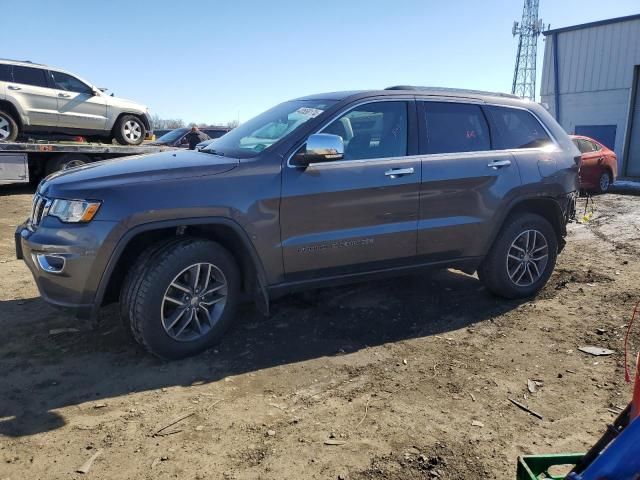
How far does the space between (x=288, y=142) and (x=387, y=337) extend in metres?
1.72

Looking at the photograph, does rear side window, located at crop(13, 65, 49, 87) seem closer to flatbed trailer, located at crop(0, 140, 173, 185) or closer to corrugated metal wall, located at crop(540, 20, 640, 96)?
flatbed trailer, located at crop(0, 140, 173, 185)

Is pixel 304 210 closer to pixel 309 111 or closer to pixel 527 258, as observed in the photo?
pixel 309 111

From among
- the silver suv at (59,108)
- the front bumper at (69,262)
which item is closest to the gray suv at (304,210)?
the front bumper at (69,262)

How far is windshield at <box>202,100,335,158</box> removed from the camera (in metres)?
4.14

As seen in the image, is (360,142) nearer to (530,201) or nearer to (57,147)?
(530,201)

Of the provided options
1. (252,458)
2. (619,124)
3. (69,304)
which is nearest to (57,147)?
(69,304)

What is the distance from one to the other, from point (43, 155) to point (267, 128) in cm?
861

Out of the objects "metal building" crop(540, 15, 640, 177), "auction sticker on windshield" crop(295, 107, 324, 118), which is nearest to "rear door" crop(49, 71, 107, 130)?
"auction sticker on windshield" crop(295, 107, 324, 118)

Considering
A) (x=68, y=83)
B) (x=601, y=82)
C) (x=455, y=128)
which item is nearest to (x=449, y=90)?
(x=455, y=128)

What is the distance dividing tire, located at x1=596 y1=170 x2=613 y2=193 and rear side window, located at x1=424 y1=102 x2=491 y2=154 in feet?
33.4

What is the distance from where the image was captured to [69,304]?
3504 millimetres

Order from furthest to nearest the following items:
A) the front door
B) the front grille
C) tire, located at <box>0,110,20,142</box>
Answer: tire, located at <box>0,110,20,142</box>, the front door, the front grille

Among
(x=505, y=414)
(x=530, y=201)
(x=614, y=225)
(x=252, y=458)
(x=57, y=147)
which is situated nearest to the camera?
(x=252, y=458)

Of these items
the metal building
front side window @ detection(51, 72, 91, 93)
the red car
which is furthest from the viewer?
the metal building
